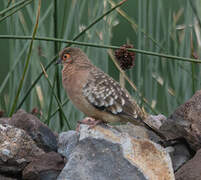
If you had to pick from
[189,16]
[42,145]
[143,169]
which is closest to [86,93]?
[42,145]

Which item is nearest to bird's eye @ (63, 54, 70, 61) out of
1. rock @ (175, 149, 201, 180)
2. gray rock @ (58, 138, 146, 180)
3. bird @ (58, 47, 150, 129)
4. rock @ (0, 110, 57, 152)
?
bird @ (58, 47, 150, 129)

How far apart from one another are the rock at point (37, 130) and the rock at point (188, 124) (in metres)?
0.79

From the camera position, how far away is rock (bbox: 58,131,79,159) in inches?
A: 127

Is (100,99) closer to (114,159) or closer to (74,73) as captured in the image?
(74,73)

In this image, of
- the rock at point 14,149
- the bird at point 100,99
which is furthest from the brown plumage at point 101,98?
the rock at point 14,149

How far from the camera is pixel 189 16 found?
408 cm

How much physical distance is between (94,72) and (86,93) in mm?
241

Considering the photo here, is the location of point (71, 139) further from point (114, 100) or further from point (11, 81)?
point (11, 81)

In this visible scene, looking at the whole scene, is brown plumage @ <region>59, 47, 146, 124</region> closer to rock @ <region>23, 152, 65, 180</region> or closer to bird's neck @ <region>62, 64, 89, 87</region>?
bird's neck @ <region>62, 64, 89, 87</region>

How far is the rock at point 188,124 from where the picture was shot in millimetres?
3211

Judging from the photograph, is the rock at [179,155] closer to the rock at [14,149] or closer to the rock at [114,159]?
the rock at [114,159]

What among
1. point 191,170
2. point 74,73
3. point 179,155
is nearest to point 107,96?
point 74,73

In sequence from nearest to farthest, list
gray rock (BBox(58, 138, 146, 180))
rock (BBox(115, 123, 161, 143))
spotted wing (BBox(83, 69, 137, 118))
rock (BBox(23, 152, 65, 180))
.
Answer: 1. gray rock (BBox(58, 138, 146, 180))
2. rock (BBox(23, 152, 65, 180))
3. spotted wing (BBox(83, 69, 137, 118))
4. rock (BBox(115, 123, 161, 143))

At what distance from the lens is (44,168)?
3066 mm
